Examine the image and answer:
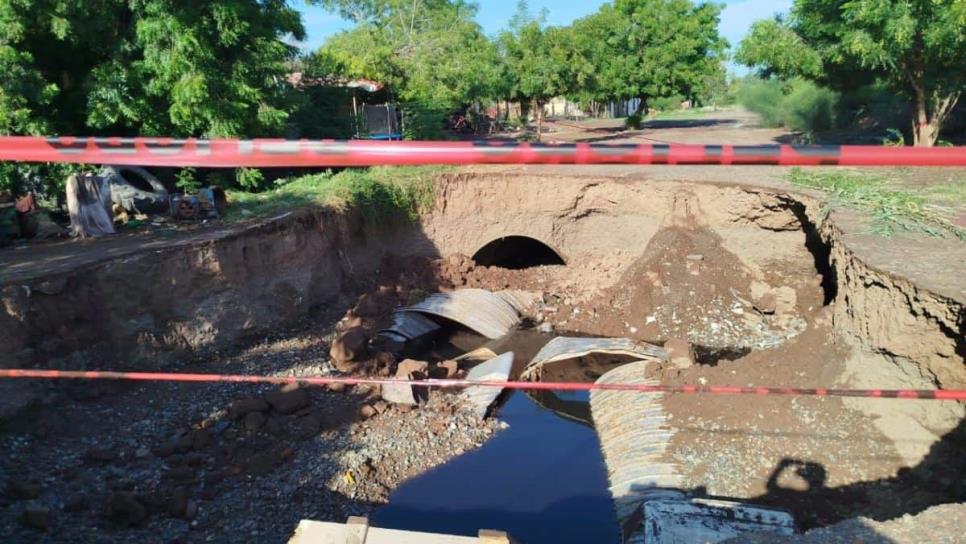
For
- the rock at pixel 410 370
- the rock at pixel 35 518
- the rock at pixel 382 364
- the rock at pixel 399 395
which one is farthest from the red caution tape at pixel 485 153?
the rock at pixel 382 364

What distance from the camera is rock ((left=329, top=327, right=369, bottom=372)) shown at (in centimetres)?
966

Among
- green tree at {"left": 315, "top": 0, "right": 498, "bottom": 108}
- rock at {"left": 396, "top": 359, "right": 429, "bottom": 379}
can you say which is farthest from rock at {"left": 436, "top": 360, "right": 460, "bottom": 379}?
green tree at {"left": 315, "top": 0, "right": 498, "bottom": 108}

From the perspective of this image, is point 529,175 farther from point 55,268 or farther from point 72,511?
point 72,511

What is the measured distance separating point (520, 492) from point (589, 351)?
2908 mm

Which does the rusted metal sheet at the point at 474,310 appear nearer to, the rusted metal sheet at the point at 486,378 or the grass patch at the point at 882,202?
the rusted metal sheet at the point at 486,378

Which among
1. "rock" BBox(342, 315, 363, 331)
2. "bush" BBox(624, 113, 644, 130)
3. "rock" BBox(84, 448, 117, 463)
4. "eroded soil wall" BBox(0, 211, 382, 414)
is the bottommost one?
"rock" BBox(84, 448, 117, 463)

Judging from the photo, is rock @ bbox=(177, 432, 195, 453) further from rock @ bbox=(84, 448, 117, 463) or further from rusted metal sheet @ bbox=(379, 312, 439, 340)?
rusted metal sheet @ bbox=(379, 312, 439, 340)

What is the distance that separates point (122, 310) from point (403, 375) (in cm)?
402

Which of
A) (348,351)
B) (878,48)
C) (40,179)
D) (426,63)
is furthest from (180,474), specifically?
(426,63)

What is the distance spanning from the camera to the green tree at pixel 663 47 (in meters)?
29.2

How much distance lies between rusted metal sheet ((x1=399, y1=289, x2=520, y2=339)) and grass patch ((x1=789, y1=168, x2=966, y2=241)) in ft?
19.3

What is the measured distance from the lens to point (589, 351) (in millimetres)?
10172

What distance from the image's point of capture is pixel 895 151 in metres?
2.07

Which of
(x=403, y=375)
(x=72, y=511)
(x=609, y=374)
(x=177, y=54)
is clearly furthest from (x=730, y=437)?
(x=177, y=54)
